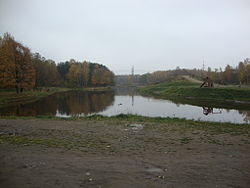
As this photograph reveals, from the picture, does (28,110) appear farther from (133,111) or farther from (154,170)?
(154,170)

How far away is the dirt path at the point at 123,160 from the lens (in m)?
4.55

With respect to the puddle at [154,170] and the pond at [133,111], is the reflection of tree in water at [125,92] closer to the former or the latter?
the pond at [133,111]

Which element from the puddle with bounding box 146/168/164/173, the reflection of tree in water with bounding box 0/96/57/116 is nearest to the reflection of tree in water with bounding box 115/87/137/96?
the reflection of tree in water with bounding box 0/96/57/116

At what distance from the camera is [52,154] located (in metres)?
6.36

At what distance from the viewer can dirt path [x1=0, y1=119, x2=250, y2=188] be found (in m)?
4.55

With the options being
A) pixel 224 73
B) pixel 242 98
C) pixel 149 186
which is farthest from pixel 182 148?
pixel 224 73

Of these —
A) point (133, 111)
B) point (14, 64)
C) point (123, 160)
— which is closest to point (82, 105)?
point (133, 111)

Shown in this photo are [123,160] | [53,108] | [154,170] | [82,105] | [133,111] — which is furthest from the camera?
[82,105]

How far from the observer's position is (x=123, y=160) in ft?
19.5

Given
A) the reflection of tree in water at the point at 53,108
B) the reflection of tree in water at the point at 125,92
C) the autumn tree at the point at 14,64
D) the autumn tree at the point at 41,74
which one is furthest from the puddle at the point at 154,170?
the autumn tree at the point at 41,74

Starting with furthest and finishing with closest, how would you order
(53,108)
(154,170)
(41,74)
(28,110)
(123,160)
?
(41,74), (53,108), (28,110), (123,160), (154,170)

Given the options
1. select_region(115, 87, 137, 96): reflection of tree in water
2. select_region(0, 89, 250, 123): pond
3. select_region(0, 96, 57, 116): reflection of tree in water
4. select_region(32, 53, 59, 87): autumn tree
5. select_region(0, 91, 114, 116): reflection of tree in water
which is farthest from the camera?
select_region(115, 87, 137, 96): reflection of tree in water

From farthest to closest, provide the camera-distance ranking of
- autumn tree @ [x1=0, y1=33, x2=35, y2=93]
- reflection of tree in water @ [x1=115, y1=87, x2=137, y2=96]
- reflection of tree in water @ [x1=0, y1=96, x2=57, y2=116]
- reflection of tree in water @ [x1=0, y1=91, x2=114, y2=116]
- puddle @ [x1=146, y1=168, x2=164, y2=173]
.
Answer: reflection of tree in water @ [x1=115, y1=87, x2=137, y2=96] → autumn tree @ [x1=0, y1=33, x2=35, y2=93] → reflection of tree in water @ [x1=0, y1=91, x2=114, y2=116] → reflection of tree in water @ [x1=0, y1=96, x2=57, y2=116] → puddle @ [x1=146, y1=168, x2=164, y2=173]

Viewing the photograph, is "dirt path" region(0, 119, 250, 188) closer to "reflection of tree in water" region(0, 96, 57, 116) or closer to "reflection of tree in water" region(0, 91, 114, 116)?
"reflection of tree in water" region(0, 96, 57, 116)
